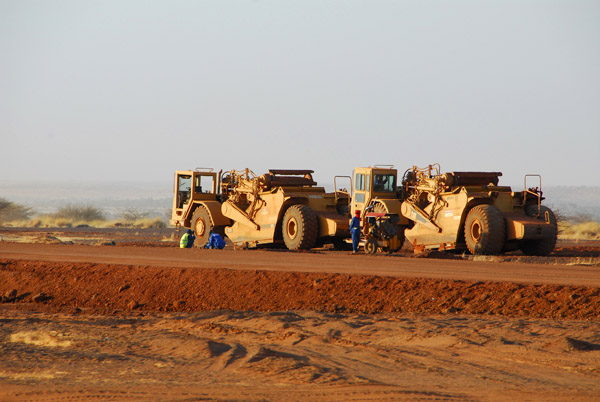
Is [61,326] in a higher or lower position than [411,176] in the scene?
lower

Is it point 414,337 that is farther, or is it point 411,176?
point 411,176

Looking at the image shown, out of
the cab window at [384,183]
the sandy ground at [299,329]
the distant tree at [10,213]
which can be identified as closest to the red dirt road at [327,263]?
the sandy ground at [299,329]

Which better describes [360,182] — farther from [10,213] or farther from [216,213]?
[10,213]

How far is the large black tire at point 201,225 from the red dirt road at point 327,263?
175 inches

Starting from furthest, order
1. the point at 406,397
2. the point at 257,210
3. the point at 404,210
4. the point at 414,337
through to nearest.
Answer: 1. the point at 257,210
2. the point at 404,210
3. the point at 414,337
4. the point at 406,397

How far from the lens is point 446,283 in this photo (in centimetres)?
1759

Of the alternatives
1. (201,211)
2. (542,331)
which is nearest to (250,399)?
(542,331)

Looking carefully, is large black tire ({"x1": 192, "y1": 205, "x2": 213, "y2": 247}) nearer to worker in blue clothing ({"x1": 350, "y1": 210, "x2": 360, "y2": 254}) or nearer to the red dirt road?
the red dirt road

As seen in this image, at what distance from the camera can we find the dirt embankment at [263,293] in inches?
637

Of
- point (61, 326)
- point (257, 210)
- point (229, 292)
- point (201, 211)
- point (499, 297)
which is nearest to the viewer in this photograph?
point (61, 326)

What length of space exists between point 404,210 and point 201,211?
27.9 ft

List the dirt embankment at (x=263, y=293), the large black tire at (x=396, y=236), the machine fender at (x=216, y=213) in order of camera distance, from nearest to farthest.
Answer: the dirt embankment at (x=263, y=293)
the large black tire at (x=396, y=236)
the machine fender at (x=216, y=213)

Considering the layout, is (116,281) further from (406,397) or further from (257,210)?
(406,397)

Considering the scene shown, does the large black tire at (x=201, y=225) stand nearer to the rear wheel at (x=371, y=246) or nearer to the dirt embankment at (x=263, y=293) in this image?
the rear wheel at (x=371, y=246)
